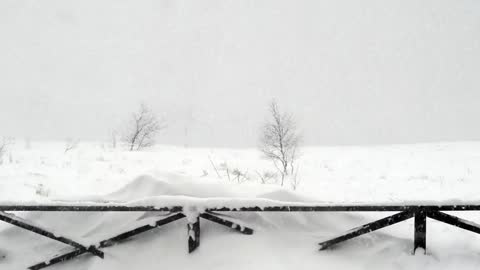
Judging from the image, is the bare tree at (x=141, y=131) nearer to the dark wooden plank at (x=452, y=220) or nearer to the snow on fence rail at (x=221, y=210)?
the snow on fence rail at (x=221, y=210)

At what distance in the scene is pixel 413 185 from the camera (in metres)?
9.71

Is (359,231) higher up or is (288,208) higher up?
(288,208)

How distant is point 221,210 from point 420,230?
219cm

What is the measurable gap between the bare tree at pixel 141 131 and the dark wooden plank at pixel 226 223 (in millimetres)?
23130

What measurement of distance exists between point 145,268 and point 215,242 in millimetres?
799

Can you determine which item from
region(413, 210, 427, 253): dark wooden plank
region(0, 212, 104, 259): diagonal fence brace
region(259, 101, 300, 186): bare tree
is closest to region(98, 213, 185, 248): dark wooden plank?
region(0, 212, 104, 259): diagonal fence brace

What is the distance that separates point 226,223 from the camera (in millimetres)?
3512

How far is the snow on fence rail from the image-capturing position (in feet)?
10.7

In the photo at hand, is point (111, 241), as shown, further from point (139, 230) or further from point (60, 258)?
point (60, 258)

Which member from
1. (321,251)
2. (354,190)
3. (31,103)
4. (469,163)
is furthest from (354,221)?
(31,103)

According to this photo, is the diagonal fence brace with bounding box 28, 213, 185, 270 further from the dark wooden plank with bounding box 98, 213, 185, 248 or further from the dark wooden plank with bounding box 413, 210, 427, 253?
the dark wooden plank with bounding box 413, 210, 427, 253

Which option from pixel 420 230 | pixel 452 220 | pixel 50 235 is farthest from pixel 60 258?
pixel 452 220

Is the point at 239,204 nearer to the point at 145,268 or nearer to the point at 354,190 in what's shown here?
the point at 145,268

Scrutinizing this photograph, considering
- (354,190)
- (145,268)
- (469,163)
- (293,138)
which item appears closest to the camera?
(145,268)
